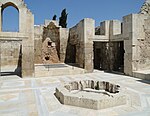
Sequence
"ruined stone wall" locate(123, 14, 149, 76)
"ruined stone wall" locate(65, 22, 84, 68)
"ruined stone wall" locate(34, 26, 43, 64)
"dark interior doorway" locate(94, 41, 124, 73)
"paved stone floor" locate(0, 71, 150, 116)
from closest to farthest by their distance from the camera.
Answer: "paved stone floor" locate(0, 71, 150, 116) → "ruined stone wall" locate(123, 14, 149, 76) → "ruined stone wall" locate(65, 22, 84, 68) → "dark interior doorway" locate(94, 41, 124, 73) → "ruined stone wall" locate(34, 26, 43, 64)

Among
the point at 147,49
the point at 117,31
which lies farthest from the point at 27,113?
the point at 117,31

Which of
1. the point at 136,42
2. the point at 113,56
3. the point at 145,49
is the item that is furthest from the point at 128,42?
the point at 113,56

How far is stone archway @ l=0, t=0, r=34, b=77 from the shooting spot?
1160 centimetres

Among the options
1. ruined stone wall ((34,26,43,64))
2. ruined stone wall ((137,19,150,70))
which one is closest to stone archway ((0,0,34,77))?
ruined stone wall ((34,26,43,64))

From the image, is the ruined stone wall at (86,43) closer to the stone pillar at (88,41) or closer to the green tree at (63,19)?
the stone pillar at (88,41)

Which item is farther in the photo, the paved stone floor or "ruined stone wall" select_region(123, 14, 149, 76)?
"ruined stone wall" select_region(123, 14, 149, 76)

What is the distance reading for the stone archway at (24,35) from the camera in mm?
11602

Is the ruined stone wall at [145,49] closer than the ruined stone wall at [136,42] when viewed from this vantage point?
No

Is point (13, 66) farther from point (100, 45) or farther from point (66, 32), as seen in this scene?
point (100, 45)

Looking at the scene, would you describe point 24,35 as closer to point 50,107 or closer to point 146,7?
point 50,107

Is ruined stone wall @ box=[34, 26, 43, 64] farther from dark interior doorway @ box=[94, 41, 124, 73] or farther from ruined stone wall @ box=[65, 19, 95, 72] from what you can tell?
dark interior doorway @ box=[94, 41, 124, 73]

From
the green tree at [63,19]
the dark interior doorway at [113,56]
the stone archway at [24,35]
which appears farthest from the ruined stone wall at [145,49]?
the green tree at [63,19]

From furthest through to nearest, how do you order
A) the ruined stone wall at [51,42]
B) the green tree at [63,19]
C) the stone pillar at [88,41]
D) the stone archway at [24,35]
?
the green tree at [63,19] → the ruined stone wall at [51,42] → the stone pillar at [88,41] → the stone archway at [24,35]

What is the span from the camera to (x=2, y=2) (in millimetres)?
11375
